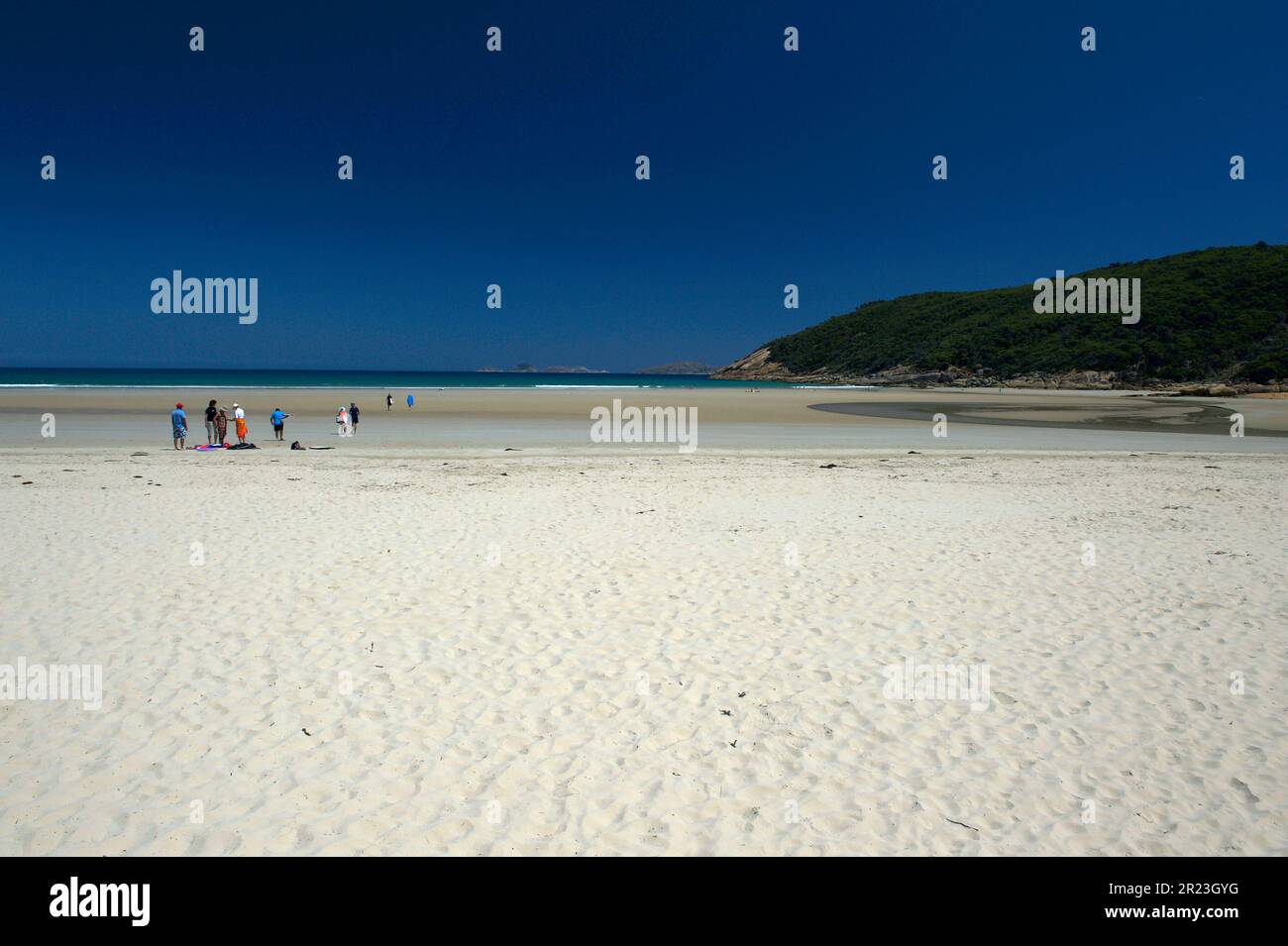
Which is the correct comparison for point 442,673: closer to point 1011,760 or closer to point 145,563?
point 1011,760

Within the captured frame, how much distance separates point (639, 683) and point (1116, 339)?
4149 inches

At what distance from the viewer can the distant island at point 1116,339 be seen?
255ft

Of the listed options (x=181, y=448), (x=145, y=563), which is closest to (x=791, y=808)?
(x=145, y=563)

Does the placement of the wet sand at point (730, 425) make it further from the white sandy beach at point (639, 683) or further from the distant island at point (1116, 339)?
the distant island at point (1116, 339)

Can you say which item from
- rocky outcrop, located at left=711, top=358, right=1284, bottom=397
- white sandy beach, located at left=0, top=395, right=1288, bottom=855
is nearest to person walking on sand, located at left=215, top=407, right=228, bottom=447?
white sandy beach, located at left=0, top=395, right=1288, bottom=855

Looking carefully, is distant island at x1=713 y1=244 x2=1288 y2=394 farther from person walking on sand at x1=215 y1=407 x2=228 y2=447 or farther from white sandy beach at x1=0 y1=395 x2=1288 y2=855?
person walking on sand at x1=215 y1=407 x2=228 y2=447

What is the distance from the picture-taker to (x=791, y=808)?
4.27m

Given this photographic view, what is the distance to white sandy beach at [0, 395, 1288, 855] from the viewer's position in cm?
412

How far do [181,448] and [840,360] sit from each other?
132881 mm

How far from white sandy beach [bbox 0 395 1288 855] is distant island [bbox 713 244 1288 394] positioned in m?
74.2

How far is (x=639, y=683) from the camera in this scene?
589 cm

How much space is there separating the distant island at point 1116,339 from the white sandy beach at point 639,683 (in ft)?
243

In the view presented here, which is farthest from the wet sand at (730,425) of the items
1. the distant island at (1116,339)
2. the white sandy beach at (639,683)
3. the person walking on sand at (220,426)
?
the distant island at (1116,339)

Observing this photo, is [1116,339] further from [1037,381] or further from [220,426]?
[220,426]
